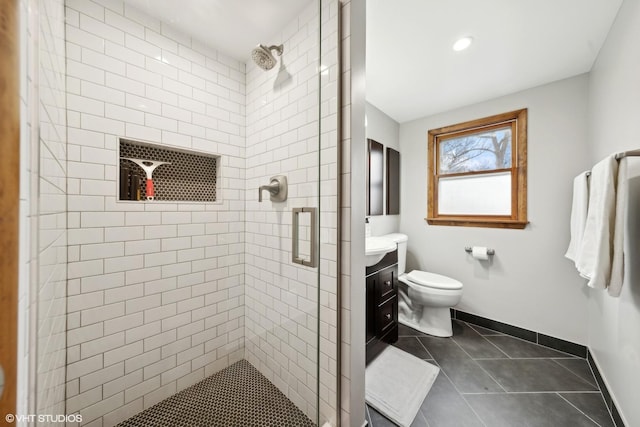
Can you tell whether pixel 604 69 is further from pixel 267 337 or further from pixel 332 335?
pixel 267 337

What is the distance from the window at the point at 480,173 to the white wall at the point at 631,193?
0.55 metres

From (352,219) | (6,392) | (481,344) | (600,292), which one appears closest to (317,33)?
(352,219)

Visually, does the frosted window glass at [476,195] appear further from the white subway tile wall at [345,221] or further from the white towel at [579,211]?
the white subway tile wall at [345,221]

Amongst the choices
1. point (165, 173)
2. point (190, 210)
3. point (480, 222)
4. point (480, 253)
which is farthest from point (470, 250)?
point (165, 173)

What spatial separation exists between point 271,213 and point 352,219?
0.53 meters

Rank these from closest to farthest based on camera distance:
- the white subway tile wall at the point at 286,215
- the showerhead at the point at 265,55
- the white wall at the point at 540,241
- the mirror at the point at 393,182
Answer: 1. the white subway tile wall at the point at 286,215
2. the showerhead at the point at 265,55
3. the white wall at the point at 540,241
4. the mirror at the point at 393,182

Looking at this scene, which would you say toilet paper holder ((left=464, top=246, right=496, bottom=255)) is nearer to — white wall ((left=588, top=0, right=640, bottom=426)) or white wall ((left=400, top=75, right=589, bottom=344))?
white wall ((left=400, top=75, right=589, bottom=344))

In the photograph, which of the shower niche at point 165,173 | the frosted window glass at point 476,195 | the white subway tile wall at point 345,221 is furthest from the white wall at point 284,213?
the frosted window glass at point 476,195

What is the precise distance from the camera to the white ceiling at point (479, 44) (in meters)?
1.25

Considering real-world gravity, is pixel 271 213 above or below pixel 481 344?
above

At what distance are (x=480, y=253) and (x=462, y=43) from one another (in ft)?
5.81

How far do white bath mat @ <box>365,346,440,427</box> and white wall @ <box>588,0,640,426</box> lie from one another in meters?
0.91

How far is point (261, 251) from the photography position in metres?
1.46

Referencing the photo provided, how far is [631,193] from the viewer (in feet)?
3.64
